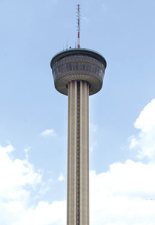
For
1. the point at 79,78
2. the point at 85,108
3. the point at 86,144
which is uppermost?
the point at 79,78

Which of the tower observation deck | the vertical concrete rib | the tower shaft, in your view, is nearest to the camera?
the tower shaft

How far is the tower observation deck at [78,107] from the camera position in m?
134

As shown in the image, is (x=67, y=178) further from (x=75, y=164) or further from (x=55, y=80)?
(x=55, y=80)

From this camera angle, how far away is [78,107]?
14638cm

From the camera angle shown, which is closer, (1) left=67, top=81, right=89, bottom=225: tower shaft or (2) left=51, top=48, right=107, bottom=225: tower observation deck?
(1) left=67, top=81, right=89, bottom=225: tower shaft

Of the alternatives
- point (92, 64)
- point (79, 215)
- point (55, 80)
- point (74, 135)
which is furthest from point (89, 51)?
point (79, 215)

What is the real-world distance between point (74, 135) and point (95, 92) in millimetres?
23873

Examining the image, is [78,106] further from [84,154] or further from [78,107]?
[84,154]

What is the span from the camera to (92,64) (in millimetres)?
152250

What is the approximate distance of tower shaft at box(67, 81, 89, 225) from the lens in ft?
435

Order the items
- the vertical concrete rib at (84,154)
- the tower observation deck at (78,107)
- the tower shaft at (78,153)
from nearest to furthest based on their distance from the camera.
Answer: the tower shaft at (78,153), the vertical concrete rib at (84,154), the tower observation deck at (78,107)

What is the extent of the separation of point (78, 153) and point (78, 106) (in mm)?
15899

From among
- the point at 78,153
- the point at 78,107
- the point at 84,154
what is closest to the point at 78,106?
the point at 78,107

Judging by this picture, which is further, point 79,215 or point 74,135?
point 74,135
